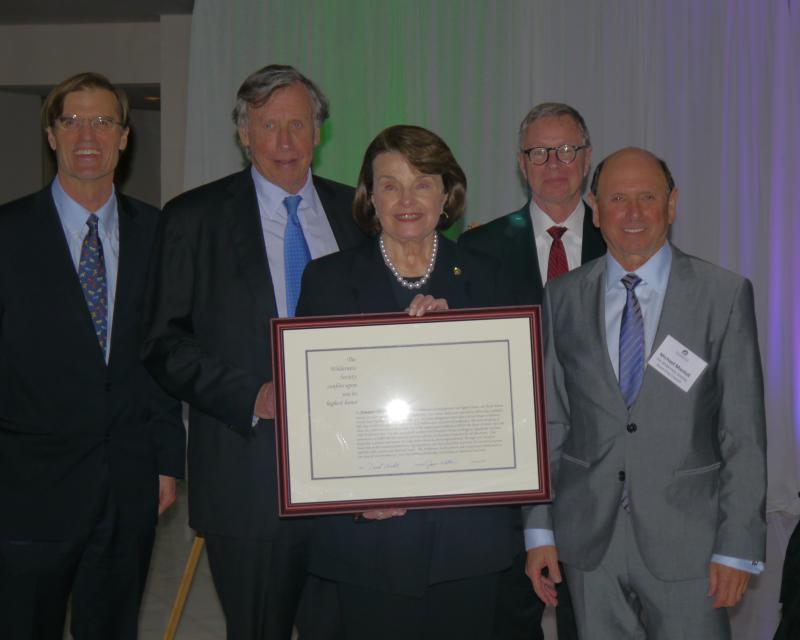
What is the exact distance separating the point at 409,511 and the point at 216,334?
79 cm

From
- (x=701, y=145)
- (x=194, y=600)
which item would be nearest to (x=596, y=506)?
(x=194, y=600)

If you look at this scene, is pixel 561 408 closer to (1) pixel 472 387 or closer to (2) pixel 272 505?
(1) pixel 472 387

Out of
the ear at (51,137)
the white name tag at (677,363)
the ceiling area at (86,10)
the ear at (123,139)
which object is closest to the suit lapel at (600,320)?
the white name tag at (677,363)

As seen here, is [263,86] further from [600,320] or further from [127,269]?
[600,320]

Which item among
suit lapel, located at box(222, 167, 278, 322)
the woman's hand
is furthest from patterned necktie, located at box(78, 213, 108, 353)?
the woman's hand

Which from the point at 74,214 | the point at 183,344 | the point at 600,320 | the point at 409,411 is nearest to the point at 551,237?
the point at 600,320

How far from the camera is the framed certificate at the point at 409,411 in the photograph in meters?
2.49

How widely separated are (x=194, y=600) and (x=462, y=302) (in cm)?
344

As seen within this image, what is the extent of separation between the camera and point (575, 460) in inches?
107

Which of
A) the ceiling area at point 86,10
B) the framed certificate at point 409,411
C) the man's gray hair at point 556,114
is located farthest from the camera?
the ceiling area at point 86,10

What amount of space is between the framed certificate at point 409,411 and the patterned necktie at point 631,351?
0.87 ft

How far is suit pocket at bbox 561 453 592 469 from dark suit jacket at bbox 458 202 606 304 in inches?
30.2

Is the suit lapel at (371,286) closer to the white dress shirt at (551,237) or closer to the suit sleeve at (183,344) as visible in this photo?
the suit sleeve at (183,344)

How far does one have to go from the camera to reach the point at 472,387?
253 centimetres
